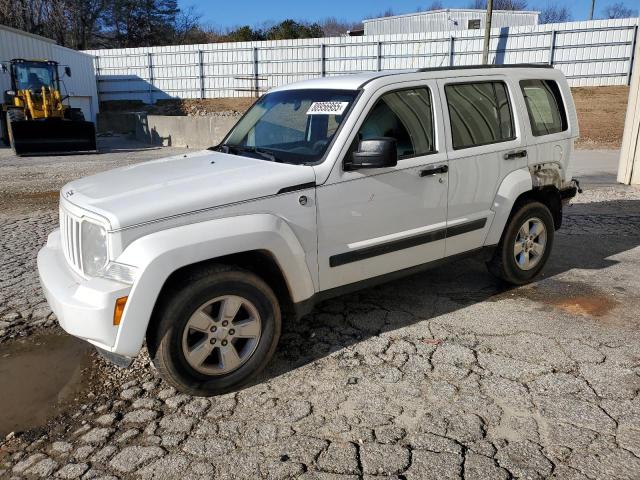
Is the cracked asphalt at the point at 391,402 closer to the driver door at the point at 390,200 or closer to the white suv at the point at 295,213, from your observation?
the white suv at the point at 295,213

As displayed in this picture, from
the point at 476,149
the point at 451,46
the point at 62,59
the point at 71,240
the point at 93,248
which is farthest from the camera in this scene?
the point at 62,59

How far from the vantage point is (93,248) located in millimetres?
3250

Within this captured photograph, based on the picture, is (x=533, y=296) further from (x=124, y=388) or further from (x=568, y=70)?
(x=568, y=70)

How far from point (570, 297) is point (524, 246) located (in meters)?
0.60

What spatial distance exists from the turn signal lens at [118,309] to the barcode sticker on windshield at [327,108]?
1.94m

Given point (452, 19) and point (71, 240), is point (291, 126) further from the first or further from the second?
point (452, 19)

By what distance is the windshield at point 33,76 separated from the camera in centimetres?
1980

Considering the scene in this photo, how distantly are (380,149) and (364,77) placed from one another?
82 centimetres

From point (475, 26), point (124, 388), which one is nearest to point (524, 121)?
point (124, 388)

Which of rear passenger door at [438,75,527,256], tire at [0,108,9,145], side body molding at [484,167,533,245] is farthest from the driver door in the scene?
tire at [0,108,9,145]

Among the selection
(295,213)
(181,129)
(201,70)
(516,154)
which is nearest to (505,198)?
(516,154)

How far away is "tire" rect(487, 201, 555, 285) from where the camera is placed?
4980 millimetres

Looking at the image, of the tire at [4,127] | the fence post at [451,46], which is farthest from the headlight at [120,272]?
the fence post at [451,46]

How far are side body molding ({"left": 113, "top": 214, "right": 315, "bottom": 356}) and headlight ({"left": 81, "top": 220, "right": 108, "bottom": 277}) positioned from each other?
0.21 m
